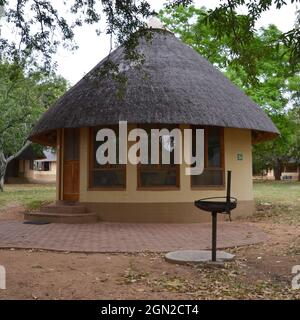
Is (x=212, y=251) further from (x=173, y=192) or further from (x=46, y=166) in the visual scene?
(x=46, y=166)

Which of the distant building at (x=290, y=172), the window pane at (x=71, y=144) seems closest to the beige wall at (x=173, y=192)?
the window pane at (x=71, y=144)

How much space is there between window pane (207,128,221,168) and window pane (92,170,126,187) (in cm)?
282

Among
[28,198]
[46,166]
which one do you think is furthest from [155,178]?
[46,166]

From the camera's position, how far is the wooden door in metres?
15.0

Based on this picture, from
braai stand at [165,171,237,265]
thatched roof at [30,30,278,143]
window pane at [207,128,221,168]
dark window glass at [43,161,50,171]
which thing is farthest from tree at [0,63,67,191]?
dark window glass at [43,161,50,171]

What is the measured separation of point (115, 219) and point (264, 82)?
13511 mm

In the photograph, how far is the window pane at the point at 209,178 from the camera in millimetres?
14297

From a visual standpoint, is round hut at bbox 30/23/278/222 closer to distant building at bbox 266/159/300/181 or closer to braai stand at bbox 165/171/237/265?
braai stand at bbox 165/171/237/265

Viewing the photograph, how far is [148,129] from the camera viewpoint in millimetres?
14055

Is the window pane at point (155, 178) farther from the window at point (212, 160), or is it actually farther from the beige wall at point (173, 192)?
the window at point (212, 160)

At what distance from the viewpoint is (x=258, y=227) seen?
1280 cm

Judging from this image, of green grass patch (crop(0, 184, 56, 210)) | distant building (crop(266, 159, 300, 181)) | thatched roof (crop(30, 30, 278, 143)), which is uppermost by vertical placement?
thatched roof (crop(30, 30, 278, 143))
